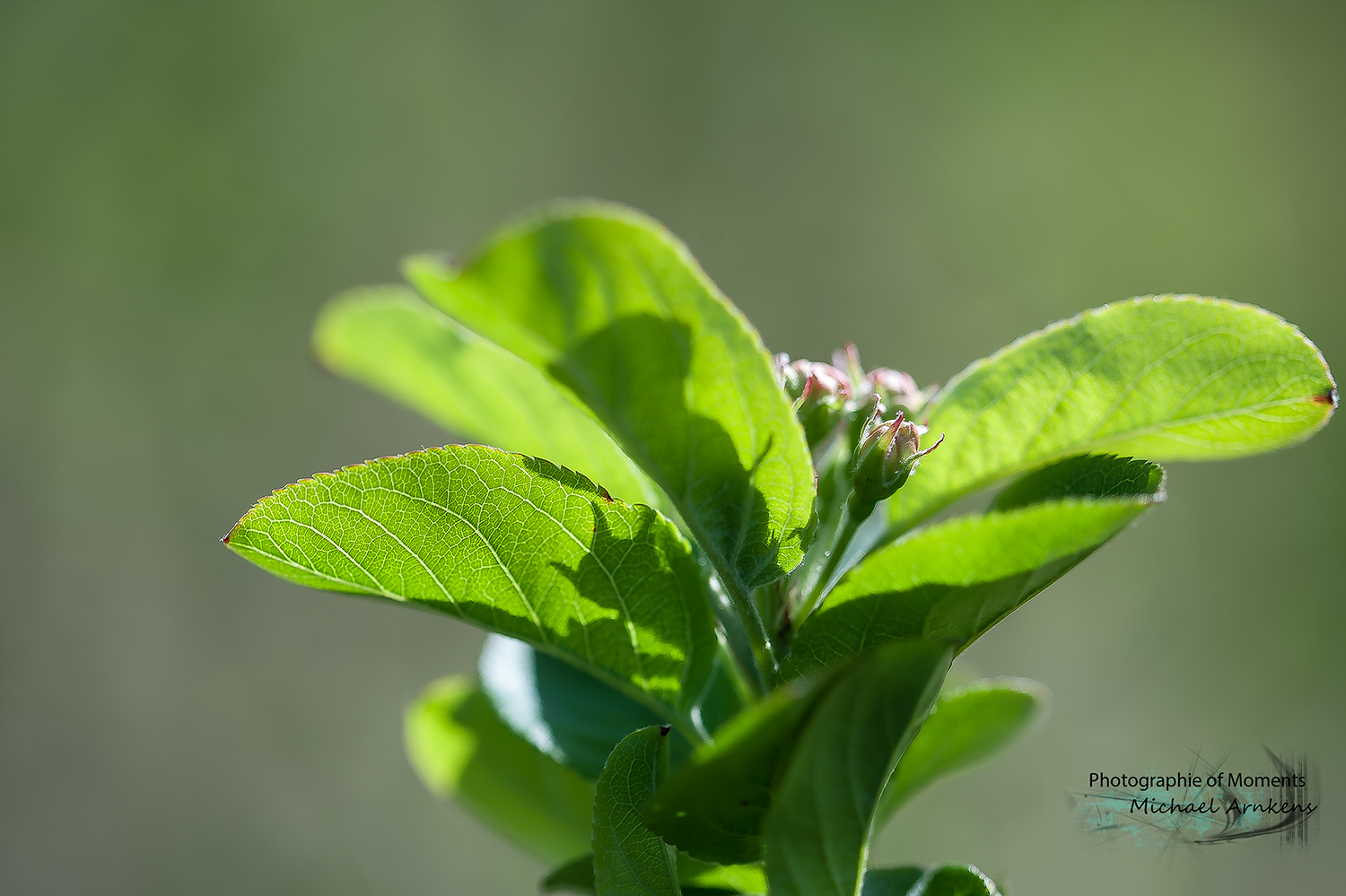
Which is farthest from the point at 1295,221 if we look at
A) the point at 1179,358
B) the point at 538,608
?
the point at 538,608

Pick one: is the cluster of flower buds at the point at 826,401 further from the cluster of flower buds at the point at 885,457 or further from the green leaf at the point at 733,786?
the green leaf at the point at 733,786

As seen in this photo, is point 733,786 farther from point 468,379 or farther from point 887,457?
point 468,379

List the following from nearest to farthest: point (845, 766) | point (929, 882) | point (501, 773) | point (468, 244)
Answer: point (845, 766), point (929, 882), point (501, 773), point (468, 244)

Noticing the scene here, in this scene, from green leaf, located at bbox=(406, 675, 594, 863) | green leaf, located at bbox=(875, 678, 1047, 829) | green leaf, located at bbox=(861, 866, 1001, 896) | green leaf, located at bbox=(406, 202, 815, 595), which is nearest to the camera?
green leaf, located at bbox=(406, 202, 815, 595)

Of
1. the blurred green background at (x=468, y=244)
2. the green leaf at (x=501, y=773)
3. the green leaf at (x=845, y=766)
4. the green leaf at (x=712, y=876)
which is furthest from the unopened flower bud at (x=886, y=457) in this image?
the blurred green background at (x=468, y=244)

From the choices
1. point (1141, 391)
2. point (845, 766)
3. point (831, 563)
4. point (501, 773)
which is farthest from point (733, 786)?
point (501, 773)

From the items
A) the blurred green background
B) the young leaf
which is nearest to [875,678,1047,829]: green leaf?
the young leaf

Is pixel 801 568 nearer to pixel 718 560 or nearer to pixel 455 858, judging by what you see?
pixel 718 560

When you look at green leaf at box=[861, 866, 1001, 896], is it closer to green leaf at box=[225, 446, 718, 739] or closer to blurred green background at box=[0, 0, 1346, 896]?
green leaf at box=[225, 446, 718, 739]
